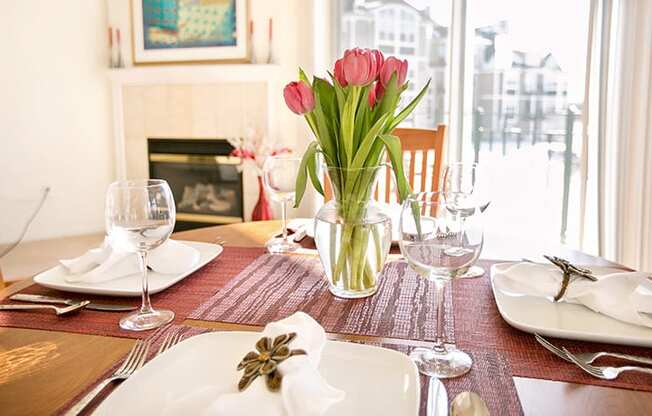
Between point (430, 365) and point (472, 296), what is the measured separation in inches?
12.4

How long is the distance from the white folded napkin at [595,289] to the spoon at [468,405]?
1.23ft

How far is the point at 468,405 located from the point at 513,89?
3.09m

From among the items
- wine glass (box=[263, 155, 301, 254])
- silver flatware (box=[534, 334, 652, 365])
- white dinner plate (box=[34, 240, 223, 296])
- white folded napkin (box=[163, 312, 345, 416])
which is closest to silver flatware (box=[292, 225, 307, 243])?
wine glass (box=[263, 155, 301, 254])

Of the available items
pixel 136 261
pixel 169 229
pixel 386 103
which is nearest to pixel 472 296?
pixel 386 103

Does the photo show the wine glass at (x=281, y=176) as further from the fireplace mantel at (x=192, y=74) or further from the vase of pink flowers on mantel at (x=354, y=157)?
the fireplace mantel at (x=192, y=74)

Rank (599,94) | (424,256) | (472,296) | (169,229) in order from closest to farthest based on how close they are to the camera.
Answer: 1. (424,256)
2. (169,229)
3. (472,296)
4. (599,94)

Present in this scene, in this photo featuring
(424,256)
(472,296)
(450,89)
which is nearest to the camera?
(424,256)

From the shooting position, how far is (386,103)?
97 cm

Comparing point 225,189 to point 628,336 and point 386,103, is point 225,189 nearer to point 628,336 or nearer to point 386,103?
point 386,103

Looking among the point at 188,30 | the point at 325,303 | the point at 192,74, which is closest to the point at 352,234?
the point at 325,303

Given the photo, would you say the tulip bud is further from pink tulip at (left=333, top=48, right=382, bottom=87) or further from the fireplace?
the fireplace

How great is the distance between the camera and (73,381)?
70 cm

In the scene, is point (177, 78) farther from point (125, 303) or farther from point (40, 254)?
point (125, 303)

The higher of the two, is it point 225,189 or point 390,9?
point 390,9
